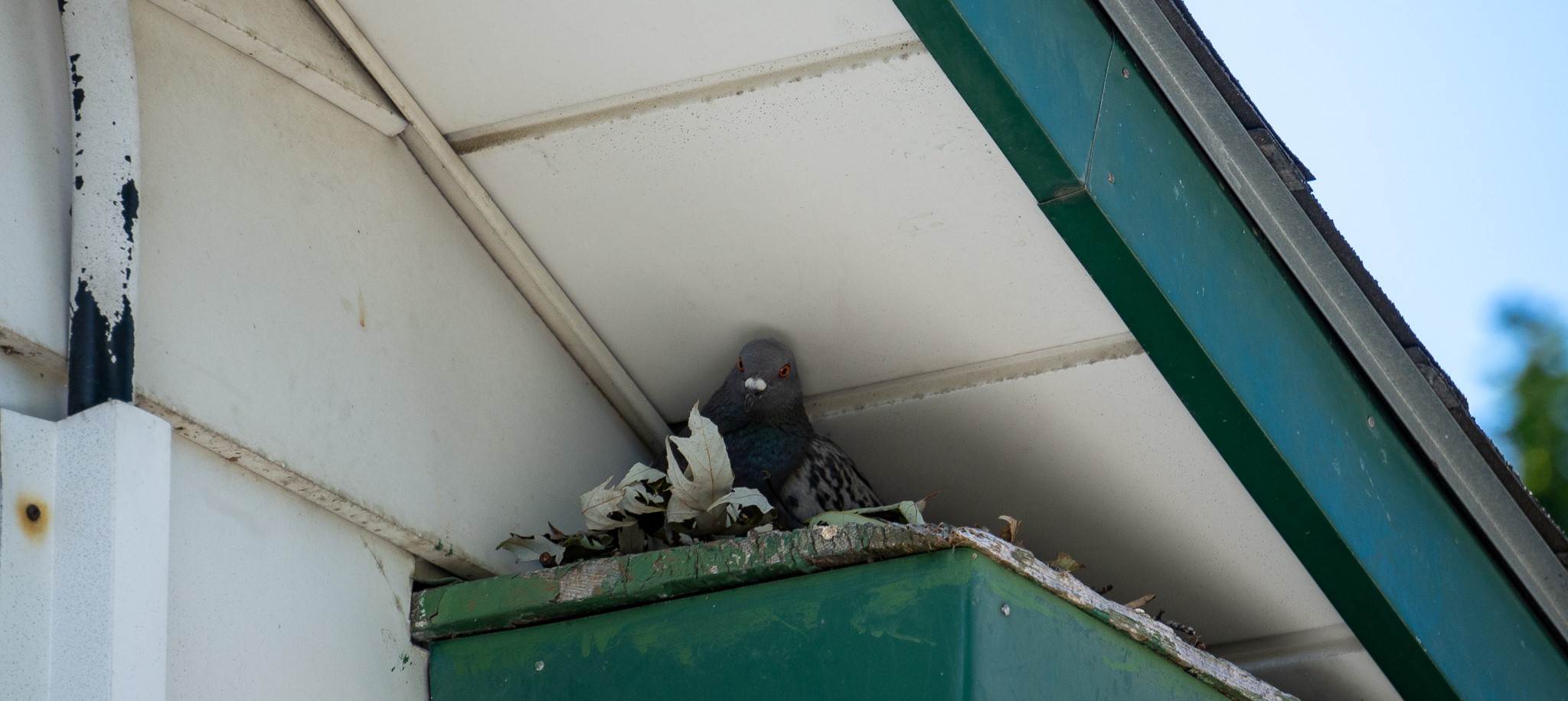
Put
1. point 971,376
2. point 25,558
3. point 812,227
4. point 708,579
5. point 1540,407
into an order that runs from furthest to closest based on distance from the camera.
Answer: point 1540,407 → point 971,376 → point 812,227 → point 708,579 → point 25,558

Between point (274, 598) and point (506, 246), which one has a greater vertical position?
point (506, 246)

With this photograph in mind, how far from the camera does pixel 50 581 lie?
154 cm

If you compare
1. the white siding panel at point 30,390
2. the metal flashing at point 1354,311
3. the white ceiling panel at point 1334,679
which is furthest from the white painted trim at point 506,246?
the white ceiling panel at point 1334,679

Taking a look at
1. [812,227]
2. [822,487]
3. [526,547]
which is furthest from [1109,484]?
[526,547]

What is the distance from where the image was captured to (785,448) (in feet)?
9.45

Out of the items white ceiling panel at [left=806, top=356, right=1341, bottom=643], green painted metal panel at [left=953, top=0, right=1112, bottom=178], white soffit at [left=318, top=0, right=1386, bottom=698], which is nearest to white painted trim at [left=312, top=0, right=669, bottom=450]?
white soffit at [left=318, top=0, right=1386, bottom=698]

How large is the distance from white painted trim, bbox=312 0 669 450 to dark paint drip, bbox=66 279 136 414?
761 millimetres

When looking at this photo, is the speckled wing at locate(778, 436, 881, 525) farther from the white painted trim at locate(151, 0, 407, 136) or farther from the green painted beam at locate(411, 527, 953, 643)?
the white painted trim at locate(151, 0, 407, 136)

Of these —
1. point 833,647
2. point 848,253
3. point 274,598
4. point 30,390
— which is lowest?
point 833,647

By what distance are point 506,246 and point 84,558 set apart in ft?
3.68

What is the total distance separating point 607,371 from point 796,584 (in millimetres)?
893

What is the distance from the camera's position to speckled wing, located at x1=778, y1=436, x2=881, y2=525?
2.80 meters

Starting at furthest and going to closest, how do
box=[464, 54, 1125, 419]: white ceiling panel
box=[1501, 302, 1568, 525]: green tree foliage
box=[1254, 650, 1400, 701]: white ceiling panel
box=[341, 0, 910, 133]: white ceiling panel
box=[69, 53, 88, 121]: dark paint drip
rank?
box=[1501, 302, 1568, 525]: green tree foliage < box=[1254, 650, 1400, 701]: white ceiling panel < box=[464, 54, 1125, 419]: white ceiling panel < box=[341, 0, 910, 133]: white ceiling panel < box=[69, 53, 88, 121]: dark paint drip

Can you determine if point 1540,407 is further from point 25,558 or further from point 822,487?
point 25,558
